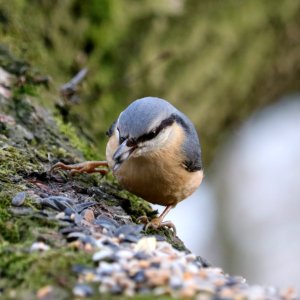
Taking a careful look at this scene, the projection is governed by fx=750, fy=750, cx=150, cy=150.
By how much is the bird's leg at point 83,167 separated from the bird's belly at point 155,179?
19cm

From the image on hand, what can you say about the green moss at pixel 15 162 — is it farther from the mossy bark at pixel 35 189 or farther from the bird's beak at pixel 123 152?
the bird's beak at pixel 123 152

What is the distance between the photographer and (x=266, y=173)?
962cm

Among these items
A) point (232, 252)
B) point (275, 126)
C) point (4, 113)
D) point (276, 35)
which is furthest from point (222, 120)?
point (275, 126)

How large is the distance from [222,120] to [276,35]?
765 mm

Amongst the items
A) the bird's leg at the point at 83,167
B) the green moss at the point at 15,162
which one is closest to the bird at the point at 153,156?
the bird's leg at the point at 83,167

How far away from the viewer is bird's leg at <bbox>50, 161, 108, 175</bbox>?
327 cm

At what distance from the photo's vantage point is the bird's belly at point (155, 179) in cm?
329

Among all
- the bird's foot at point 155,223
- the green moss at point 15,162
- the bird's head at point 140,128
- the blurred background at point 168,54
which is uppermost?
the blurred background at point 168,54

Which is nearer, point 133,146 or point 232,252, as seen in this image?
point 133,146

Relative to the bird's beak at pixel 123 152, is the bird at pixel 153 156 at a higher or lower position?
higher

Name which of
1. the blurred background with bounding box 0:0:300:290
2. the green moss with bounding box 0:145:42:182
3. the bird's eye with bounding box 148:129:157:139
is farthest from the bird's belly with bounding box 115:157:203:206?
the blurred background with bounding box 0:0:300:290

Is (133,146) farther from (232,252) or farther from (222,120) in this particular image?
(232,252)

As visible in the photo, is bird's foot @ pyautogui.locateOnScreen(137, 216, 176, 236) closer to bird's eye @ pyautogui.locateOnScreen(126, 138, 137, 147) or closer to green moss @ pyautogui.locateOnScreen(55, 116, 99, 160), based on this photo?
bird's eye @ pyautogui.locateOnScreen(126, 138, 137, 147)

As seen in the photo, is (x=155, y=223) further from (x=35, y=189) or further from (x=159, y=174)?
(x=35, y=189)
